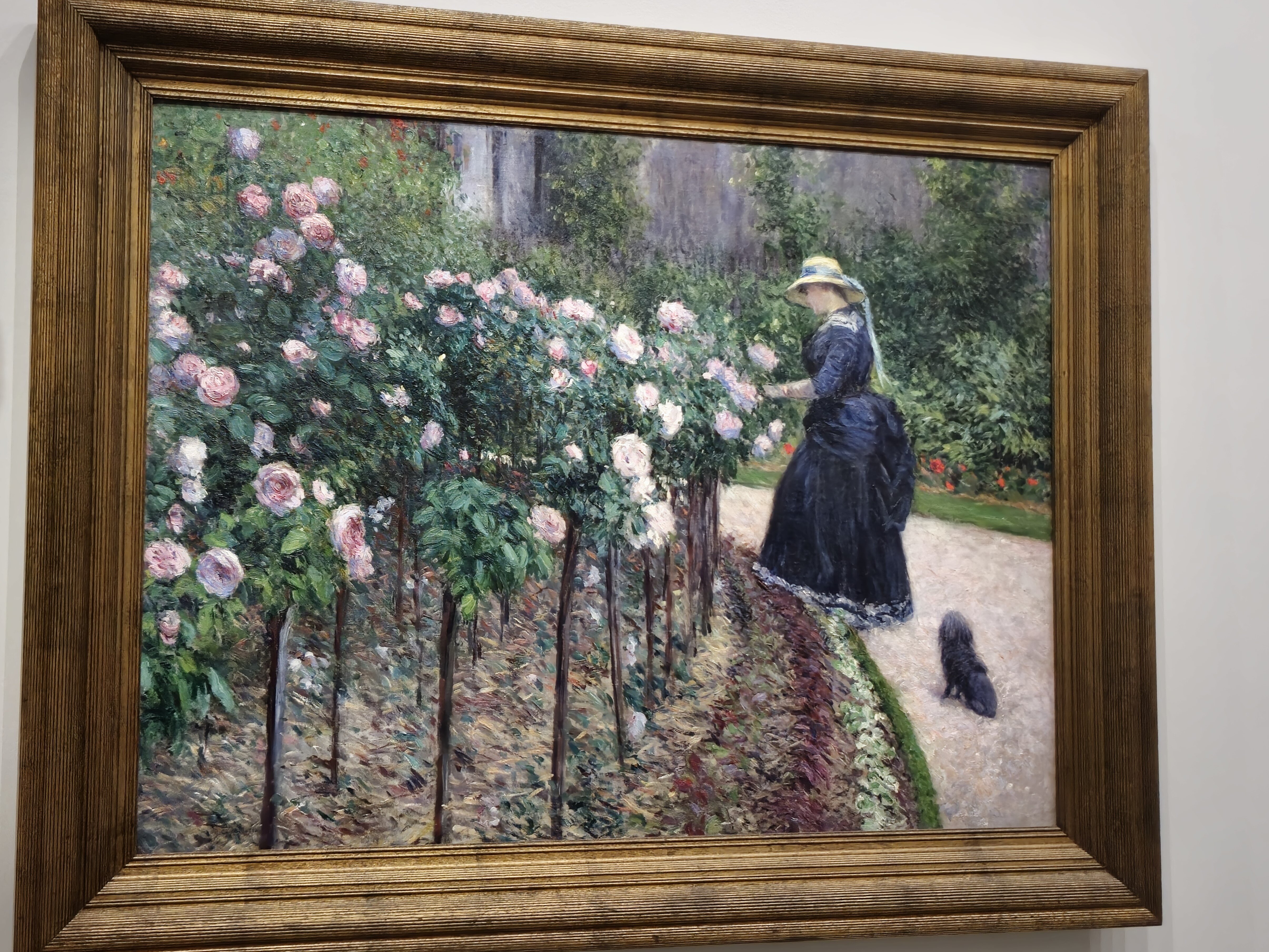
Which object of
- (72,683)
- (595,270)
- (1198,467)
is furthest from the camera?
(1198,467)

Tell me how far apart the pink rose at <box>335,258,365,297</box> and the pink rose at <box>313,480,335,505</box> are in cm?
23

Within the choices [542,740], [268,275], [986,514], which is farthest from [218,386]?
[986,514]

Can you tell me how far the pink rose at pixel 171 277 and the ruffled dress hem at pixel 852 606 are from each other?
770mm

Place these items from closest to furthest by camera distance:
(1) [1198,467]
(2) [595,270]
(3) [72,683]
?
(3) [72,683]
(2) [595,270]
(1) [1198,467]

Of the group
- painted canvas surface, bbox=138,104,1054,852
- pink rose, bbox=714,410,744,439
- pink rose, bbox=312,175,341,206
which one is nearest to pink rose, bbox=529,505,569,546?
painted canvas surface, bbox=138,104,1054,852

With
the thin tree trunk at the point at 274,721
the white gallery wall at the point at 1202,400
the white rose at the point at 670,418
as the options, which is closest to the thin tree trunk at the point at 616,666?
the white rose at the point at 670,418

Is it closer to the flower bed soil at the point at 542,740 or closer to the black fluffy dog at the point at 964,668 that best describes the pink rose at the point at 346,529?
the flower bed soil at the point at 542,740

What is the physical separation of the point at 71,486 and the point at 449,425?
1.39 feet

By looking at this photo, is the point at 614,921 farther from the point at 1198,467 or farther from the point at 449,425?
the point at 1198,467

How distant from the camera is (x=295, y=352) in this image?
41.5 inches

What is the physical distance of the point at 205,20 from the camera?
3.36ft

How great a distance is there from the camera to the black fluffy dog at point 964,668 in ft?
3.84

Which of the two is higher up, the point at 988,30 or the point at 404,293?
the point at 988,30

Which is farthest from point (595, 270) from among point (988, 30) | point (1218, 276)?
point (1218, 276)
